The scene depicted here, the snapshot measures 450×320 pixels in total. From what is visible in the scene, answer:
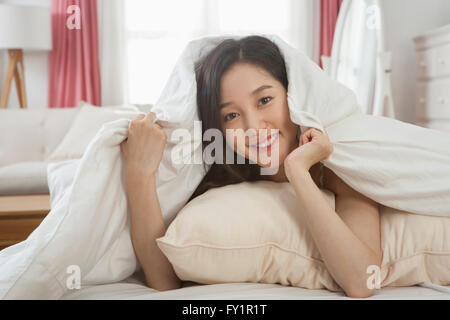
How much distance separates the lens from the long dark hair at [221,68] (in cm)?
101

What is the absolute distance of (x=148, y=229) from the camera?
894mm

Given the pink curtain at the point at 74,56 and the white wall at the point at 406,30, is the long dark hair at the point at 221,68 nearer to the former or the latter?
the pink curtain at the point at 74,56

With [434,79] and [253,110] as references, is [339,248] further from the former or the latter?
[434,79]

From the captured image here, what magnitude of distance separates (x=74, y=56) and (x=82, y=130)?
1308 millimetres

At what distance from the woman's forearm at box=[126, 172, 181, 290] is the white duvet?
1.2 inches

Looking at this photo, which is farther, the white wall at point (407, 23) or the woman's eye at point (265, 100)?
the white wall at point (407, 23)

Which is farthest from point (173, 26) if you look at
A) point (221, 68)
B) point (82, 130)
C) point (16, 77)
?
point (221, 68)

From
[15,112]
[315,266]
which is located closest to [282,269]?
[315,266]

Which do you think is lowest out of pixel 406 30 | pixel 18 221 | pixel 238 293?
pixel 18 221

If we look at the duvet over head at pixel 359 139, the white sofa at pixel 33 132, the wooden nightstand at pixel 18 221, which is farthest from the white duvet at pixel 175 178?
the white sofa at pixel 33 132

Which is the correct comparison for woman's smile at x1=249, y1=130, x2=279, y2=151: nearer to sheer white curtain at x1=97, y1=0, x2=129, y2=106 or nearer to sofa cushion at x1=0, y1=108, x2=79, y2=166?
sofa cushion at x1=0, y1=108, x2=79, y2=166

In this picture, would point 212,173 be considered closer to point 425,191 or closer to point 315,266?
point 315,266

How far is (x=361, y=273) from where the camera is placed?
2.51ft
